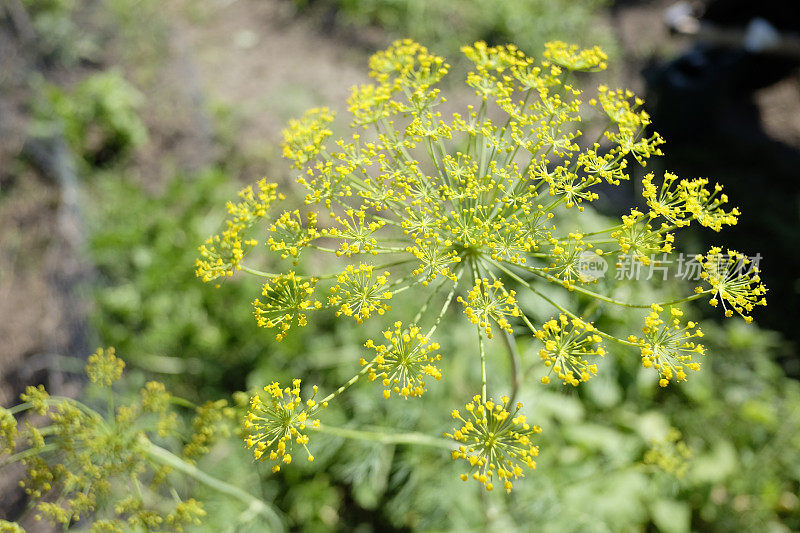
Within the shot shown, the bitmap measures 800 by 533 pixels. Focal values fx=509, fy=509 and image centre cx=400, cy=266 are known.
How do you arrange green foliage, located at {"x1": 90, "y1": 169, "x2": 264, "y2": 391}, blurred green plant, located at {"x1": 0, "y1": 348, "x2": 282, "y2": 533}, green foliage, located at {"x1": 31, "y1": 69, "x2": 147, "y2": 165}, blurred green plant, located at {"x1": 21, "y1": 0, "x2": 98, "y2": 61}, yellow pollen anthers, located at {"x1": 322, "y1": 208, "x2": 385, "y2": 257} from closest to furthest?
1. yellow pollen anthers, located at {"x1": 322, "y1": 208, "x2": 385, "y2": 257}
2. blurred green plant, located at {"x1": 0, "y1": 348, "x2": 282, "y2": 533}
3. green foliage, located at {"x1": 90, "y1": 169, "x2": 264, "y2": 391}
4. green foliage, located at {"x1": 31, "y1": 69, "x2": 147, "y2": 165}
5. blurred green plant, located at {"x1": 21, "y1": 0, "x2": 98, "y2": 61}

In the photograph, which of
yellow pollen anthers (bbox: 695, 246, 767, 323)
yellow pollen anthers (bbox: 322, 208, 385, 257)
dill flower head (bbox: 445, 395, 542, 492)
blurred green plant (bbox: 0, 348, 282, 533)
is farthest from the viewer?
blurred green plant (bbox: 0, 348, 282, 533)

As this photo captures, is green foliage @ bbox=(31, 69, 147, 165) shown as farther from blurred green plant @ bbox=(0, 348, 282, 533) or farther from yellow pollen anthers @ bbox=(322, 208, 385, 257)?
yellow pollen anthers @ bbox=(322, 208, 385, 257)

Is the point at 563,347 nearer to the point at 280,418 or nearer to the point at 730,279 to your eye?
the point at 730,279

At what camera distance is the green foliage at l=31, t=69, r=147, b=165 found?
21.2ft

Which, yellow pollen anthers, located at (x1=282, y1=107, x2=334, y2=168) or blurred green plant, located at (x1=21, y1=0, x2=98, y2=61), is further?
blurred green plant, located at (x1=21, y1=0, x2=98, y2=61)

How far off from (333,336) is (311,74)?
15.0 feet

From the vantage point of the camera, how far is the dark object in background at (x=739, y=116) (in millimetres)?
6004

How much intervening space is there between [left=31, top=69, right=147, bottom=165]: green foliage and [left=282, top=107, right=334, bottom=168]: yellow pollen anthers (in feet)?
16.9

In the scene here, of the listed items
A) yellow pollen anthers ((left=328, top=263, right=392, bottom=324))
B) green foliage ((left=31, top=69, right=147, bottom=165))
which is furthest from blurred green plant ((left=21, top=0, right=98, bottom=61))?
yellow pollen anthers ((left=328, top=263, right=392, bottom=324))

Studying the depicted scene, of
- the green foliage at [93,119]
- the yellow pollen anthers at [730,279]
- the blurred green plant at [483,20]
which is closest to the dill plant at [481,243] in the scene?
the yellow pollen anthers at [730,279]

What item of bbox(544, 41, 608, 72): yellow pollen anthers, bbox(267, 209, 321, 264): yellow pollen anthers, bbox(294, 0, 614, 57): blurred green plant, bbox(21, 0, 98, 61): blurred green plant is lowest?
bbox(21, 0, 98, 61): blurred green plant

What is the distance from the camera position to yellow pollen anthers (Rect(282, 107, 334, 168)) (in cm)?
247

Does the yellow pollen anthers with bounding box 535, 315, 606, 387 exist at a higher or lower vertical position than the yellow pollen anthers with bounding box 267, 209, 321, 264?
lower

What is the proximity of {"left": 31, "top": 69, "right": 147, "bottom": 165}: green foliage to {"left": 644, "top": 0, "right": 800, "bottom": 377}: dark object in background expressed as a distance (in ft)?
23.2
